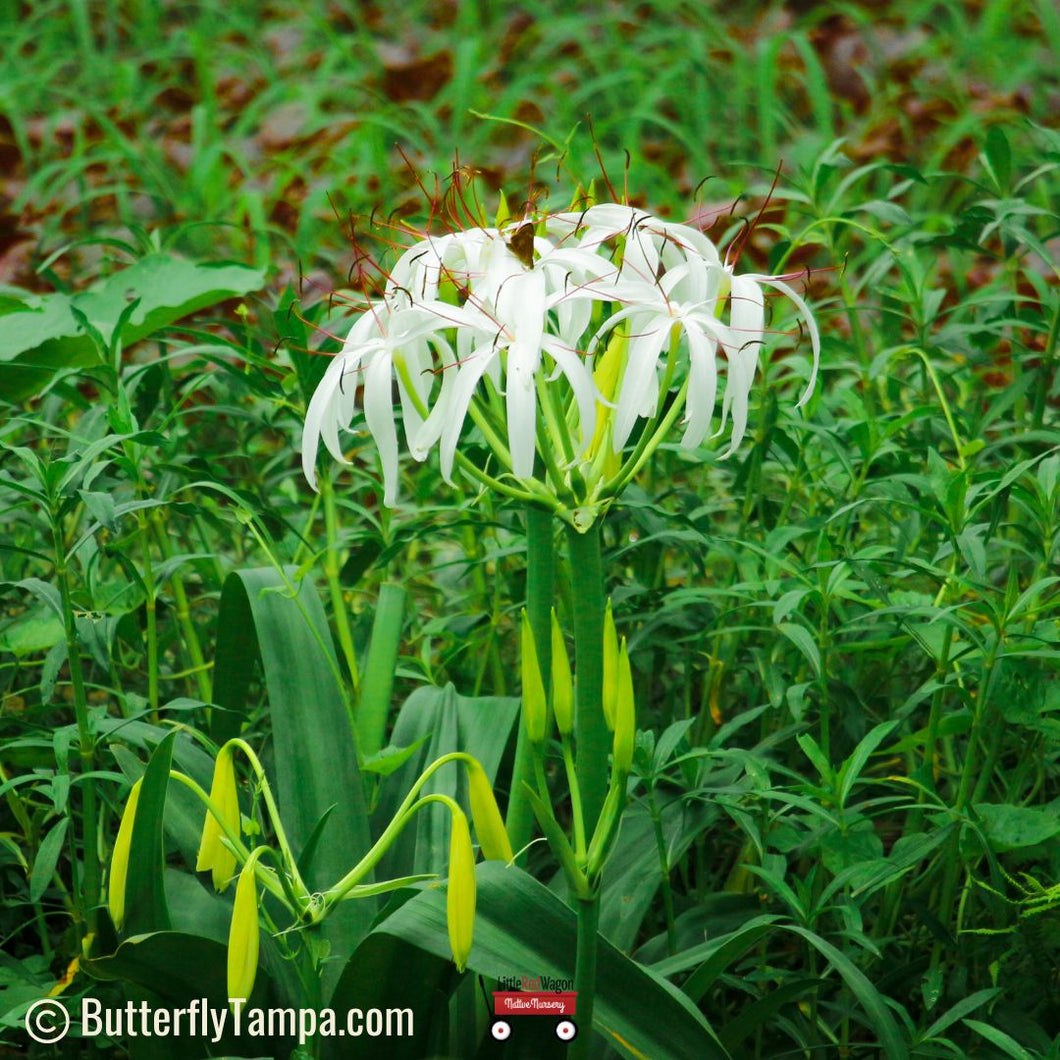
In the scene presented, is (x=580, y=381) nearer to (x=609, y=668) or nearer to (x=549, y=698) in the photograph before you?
(x=609, y=668)

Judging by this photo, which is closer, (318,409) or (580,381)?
(580,381)

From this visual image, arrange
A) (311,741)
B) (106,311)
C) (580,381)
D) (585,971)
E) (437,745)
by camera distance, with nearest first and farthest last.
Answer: (580,381) → (585,971) → (311,741) → (437,745) → (106,311)

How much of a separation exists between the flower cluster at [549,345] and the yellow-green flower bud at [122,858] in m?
0.32

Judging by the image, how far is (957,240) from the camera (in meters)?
1.71

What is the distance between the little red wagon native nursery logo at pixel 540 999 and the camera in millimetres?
1131

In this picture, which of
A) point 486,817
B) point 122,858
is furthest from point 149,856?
point 486,817

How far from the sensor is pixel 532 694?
109 cm

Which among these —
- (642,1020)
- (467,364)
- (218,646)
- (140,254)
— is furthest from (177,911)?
(140,254)

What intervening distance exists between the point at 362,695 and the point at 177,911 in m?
0.32

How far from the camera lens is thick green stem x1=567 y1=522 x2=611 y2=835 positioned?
1.11 m

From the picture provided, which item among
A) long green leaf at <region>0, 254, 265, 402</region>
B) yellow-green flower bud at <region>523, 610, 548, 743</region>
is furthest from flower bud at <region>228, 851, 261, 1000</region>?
long green leaf at <region>0, 254, 265, 402</region>

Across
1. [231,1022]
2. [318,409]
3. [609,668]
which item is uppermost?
[318,409]

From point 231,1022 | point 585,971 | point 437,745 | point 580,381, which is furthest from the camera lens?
point 437,745

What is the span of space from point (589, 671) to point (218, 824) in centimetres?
34
